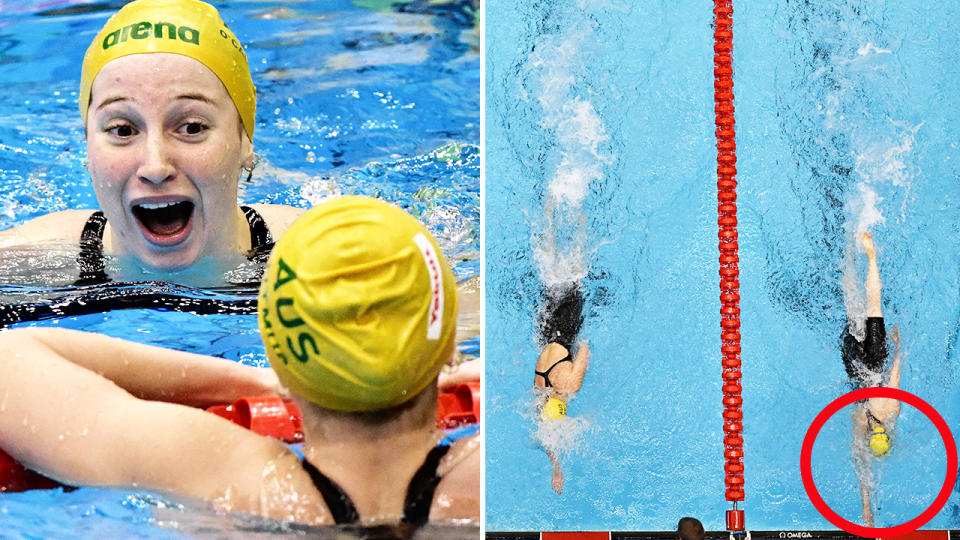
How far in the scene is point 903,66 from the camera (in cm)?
269

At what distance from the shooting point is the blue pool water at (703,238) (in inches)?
105

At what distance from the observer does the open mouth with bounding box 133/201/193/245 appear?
2330 millimetres

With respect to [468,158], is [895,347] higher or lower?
lower

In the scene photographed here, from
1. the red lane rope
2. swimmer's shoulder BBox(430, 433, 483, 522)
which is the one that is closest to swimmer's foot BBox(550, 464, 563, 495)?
Answer: the red lane rope

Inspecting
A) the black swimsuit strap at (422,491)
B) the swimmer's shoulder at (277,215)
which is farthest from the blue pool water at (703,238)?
the black swimsuit strap at (422,491)

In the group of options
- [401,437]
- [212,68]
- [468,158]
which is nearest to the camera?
[401,437]

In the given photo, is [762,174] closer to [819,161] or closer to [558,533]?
[819,161]

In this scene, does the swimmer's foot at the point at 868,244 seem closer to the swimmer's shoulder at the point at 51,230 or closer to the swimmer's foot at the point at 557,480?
the swimmer's foot at the point at 557,480

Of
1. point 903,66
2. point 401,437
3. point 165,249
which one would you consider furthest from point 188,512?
point 903,66

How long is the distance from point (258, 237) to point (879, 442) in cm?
188

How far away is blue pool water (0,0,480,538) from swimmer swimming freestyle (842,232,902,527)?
1.14m

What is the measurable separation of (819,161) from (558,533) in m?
1.34

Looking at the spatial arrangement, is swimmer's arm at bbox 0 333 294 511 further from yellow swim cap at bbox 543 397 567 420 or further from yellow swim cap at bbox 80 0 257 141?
yellow swim cap at bbox 543 397 567 420

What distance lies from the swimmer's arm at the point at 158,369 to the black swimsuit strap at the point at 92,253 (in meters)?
0.31
